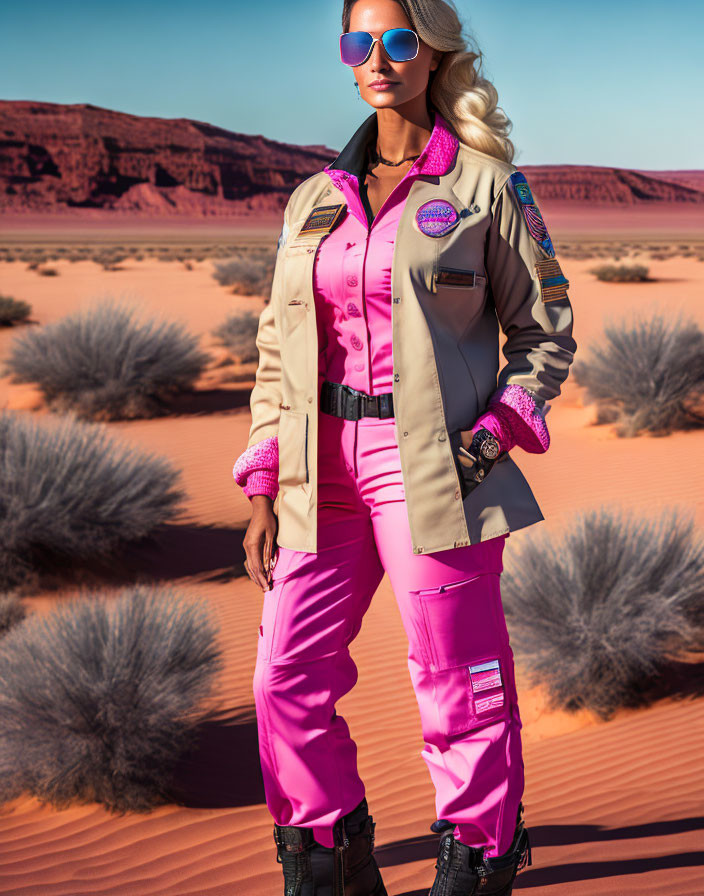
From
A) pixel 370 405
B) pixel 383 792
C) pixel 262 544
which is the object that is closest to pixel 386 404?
pixel 370 405

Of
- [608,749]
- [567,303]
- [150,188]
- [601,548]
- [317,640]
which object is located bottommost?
[608,749]

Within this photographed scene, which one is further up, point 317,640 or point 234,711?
point 317,640

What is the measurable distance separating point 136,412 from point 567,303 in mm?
10495

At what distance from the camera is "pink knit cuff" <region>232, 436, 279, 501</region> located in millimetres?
2227

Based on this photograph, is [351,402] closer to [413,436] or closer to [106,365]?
[413,436]

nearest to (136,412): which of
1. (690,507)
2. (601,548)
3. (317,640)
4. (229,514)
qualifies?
(229,514)

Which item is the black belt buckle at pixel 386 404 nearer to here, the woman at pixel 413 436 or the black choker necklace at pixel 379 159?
the woman at pixel 413 436

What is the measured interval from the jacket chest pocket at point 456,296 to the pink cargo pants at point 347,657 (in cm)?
25

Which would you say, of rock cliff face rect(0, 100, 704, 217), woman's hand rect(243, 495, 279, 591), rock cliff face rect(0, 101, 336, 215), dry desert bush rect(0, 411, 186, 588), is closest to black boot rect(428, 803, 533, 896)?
woman's hand rect(243, 495, 279, 591)

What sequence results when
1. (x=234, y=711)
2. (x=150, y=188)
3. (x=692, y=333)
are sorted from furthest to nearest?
(x=150, y=188) < (x=692, y=333) < (x=234, y=711)

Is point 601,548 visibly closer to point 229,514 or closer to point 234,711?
point 234,711

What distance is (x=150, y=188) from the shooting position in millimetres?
131000

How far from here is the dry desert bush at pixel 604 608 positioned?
16.4 feet

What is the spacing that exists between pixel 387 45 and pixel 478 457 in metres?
0.86
